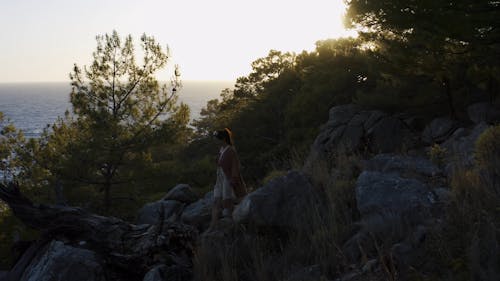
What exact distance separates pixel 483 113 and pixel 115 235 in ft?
34.5

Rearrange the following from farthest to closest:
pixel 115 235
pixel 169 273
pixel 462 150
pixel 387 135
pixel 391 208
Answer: pixel 387 135
pixel 462 150
pixel 115 235
pixel 169 273
pixel 391 208

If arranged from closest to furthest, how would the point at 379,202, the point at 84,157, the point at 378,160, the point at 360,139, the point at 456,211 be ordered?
the point at 456,211, the point at 379,202, the point at 378,160, the point at 360,139, the point at 84,157

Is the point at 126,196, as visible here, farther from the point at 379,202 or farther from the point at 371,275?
the point at 371,275

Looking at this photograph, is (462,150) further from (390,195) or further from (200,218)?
(200,218)

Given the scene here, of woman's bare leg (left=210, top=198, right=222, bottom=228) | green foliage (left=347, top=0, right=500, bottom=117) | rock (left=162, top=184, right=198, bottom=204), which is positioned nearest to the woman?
woman's bare leg (left=210, top=198, right=222, bottom=228)

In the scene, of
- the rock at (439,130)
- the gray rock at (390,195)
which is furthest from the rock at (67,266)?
the rock at (439,130)

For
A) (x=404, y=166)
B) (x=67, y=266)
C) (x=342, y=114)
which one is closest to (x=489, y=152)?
(x=404, y=166)

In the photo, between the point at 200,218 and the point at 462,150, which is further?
the point at 200,218

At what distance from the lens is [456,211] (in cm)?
469

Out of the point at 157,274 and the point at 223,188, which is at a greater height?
the point at 223,188

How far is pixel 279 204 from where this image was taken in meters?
6.25

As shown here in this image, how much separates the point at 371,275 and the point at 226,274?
1.65 m

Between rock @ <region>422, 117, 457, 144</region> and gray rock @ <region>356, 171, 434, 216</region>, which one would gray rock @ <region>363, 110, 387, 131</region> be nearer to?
rock @ <region>422, 117, 457, 144</region>

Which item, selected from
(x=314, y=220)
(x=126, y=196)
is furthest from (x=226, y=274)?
(x=126, y=196)
